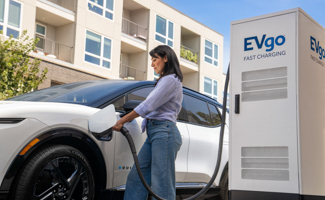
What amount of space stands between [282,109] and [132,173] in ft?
4.91

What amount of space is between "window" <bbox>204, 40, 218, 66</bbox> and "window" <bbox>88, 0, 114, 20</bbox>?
11235 millimetres

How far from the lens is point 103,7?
24.0 metres

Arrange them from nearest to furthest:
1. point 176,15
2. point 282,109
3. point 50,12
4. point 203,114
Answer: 1. point 282,109
2. point 203,114
3. point 50,12
4. point 176,15

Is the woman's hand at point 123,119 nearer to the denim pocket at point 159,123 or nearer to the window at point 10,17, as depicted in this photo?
the denim pocket at point 159,123

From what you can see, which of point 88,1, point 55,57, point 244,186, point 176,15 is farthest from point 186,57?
point 244,186

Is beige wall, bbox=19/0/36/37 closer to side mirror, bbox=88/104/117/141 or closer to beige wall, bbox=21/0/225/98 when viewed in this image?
beige wall, bbox=21/0/225/98

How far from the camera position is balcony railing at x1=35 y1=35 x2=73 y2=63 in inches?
856

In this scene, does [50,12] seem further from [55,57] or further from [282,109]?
[282,109]

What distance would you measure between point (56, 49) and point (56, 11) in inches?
83.0

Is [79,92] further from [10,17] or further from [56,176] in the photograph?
[10,17]

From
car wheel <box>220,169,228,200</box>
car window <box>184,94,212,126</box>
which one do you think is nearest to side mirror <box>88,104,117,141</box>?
car window <box>184,94,212,126</box>

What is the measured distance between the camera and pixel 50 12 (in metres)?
20.9

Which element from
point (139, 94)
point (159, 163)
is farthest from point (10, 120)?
point (139, 94)

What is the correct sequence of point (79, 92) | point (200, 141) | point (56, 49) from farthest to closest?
point (56, 49) < point (200, 141) < point (79, 92)
